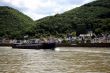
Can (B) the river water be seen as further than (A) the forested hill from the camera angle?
No

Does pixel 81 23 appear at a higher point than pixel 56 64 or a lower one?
higher

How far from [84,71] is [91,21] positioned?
13853cm

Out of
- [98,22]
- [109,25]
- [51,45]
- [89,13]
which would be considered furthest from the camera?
[89,13]

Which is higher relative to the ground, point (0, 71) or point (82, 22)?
point (82, 22)

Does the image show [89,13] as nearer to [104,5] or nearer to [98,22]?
[104,5]

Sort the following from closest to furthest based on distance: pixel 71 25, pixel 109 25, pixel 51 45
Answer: pixel 51 45
pixel 109 25
pixel 71 25

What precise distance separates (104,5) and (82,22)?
90.7 ft

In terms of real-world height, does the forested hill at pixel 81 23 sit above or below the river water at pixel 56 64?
above

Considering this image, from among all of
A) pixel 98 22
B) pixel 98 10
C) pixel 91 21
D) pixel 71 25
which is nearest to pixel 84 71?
pixel 98 22

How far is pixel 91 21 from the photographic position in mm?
165125

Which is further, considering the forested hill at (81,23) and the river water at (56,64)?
the forested hill at (81,23)

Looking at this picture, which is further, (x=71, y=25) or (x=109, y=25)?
(x=71, y=25)

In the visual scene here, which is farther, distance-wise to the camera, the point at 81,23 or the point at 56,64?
the point at 81,23

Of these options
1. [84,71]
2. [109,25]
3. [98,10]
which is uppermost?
[98,10]
